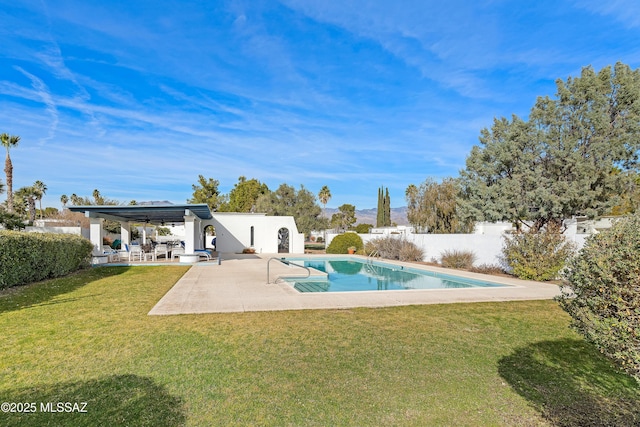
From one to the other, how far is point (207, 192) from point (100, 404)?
47639mm

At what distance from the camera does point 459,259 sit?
671 inches

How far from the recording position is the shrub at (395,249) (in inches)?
813

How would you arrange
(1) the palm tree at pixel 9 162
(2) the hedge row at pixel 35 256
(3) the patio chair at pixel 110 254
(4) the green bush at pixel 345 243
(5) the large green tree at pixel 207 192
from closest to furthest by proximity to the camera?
(2) the hedge row at pixel 35 256 < (3) the patio chair at pixel 110 254 < (1) the palm tree at pixel 9 162 < (4) the green bush at pixel 345 243 < (5) the large green tree at pixel 207 192

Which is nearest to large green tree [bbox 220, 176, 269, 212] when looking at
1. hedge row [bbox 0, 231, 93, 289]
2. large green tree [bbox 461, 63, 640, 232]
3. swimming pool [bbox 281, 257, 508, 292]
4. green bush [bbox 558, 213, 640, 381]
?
swimming pool [bbox 281, 257, 508, 292]

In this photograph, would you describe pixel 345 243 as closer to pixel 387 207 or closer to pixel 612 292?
pixel 612 292

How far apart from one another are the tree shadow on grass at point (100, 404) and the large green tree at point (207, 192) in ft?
150

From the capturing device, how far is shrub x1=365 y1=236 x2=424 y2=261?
20.6m

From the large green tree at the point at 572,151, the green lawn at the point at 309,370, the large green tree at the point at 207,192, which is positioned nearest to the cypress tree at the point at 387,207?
the large green tree at the point at 207,192

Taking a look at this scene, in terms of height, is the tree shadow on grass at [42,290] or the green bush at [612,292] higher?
the green bush at [612,292]

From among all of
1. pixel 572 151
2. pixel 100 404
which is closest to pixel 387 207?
pixel 572 151

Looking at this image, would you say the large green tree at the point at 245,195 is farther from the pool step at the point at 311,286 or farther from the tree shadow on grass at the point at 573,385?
the tree shadow on grass at the point at 573,385

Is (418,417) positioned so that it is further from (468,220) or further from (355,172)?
(355,172)

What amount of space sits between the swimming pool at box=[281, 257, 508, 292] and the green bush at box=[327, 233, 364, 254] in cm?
651

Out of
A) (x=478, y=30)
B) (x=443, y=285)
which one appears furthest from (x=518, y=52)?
(x=443, y=285)
